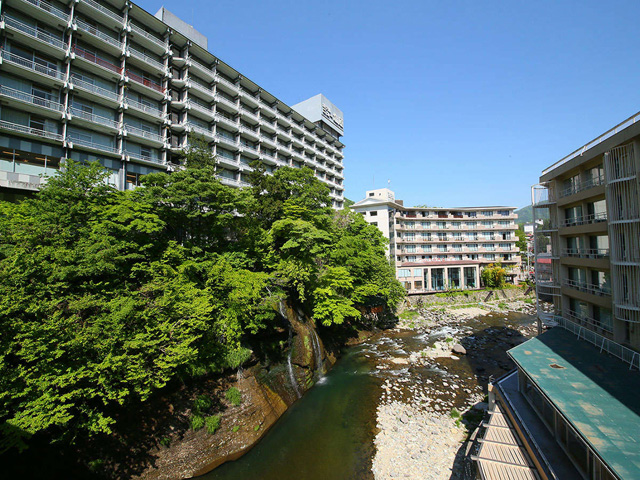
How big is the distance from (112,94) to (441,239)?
63.4m

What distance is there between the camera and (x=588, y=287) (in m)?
18.8

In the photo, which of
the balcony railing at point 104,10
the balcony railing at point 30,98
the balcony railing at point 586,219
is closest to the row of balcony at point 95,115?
the balcony railing at point 30,98

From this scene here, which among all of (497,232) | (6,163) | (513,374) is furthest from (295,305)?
(497,232)

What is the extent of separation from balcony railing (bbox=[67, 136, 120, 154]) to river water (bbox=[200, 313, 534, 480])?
29667mm

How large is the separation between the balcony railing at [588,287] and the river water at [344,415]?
9.94 meters

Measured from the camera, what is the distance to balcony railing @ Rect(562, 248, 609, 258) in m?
17.5

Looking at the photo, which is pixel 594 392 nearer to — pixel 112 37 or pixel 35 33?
pixel 35 33

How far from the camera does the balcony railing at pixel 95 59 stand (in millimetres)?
26805

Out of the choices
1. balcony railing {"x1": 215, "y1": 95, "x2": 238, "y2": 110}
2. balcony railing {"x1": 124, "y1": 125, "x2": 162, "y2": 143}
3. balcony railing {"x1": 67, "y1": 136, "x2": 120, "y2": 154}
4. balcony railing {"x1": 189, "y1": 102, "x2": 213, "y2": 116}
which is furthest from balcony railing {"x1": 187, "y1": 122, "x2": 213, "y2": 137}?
balcony railing {"x1": 67, "y1": 136, "x2": 120, "y2": 154}

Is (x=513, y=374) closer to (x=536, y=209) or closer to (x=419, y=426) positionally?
(x=419, y=426)

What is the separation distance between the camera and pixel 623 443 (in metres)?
8.33

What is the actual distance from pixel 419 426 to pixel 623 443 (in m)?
9.59

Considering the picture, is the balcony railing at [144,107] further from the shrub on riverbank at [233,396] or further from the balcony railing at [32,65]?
the shrub on riverbank at [233,396]

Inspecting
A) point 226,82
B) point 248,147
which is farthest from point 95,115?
point 248,147
